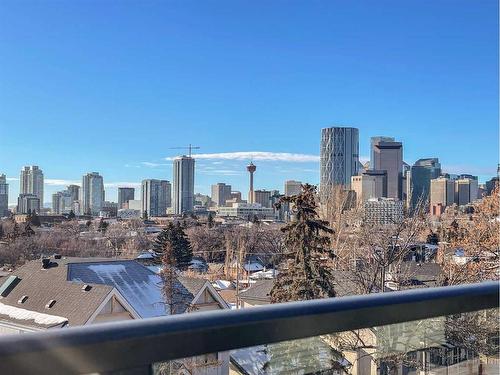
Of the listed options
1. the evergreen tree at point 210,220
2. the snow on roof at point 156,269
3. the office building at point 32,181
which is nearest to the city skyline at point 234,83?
the office building at point 32,181

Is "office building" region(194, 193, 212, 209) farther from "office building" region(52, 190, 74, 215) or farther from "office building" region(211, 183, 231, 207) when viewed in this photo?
"office building" region(52, 190, 74, 215)

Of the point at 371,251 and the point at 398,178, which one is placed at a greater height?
the point at 398,178

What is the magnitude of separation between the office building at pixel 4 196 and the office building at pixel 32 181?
178 cm

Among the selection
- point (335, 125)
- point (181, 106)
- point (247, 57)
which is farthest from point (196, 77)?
point (335, 125)

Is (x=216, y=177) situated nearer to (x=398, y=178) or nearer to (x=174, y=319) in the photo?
(x=398, y=178)

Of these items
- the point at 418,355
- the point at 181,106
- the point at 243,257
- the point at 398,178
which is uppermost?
the point at 181,106

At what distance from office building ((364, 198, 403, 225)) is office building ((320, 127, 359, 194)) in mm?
2547

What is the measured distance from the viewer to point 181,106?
74.7ft

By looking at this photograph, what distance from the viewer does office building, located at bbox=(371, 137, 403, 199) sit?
17.5 metres

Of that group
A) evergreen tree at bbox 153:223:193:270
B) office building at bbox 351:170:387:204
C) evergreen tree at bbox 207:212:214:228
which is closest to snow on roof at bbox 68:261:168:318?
evergreen tree at bbox 153:223:193:270

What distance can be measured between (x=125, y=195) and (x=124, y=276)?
9598 mm

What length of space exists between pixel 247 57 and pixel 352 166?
753 centimetres

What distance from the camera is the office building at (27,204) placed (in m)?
15.5

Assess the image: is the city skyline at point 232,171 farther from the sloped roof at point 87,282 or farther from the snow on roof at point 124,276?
the snow on roof at point 124,276
